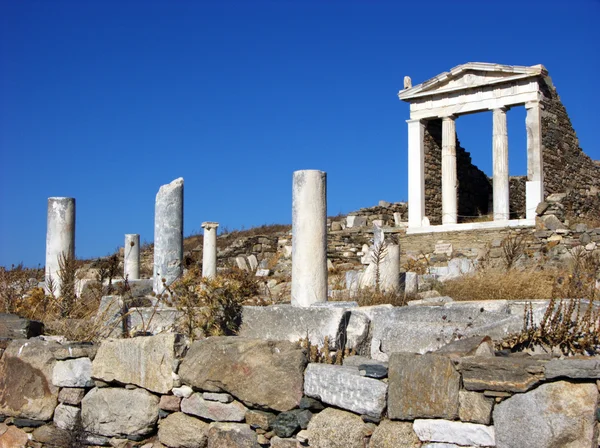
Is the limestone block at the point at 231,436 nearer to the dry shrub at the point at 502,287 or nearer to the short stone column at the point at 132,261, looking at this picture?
the dry shrub at the point at 502,287

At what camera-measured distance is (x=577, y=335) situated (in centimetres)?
550

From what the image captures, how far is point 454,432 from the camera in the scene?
4945 millimetres

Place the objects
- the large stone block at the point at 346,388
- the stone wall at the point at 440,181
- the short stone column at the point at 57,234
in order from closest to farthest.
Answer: the large stone block at the point at 346,388, the short stone column at the point at 57,234, the stone wall at the point at 440,181

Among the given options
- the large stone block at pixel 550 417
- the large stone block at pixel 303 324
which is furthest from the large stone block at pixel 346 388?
the large stone block at pixel 550 417

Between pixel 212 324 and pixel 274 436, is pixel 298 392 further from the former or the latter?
pixel 212 324

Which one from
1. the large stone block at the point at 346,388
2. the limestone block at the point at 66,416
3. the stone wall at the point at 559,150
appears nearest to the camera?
the large stone block at the point at 346,388

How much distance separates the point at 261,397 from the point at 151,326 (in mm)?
2216

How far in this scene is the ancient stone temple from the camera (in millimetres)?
21359

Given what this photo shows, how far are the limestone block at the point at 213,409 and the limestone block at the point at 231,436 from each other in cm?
6

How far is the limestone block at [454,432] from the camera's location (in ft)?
15.8

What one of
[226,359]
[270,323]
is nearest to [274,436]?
[226,359]

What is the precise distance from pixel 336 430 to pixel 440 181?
19.7m

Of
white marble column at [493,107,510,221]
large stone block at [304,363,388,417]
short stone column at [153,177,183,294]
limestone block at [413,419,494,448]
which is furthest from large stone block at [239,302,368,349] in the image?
white marble column at [493,107,510,221]

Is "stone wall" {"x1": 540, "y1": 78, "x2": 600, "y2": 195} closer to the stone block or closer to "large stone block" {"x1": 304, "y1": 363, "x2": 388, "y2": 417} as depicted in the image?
"large stone block" {"x1": 304, "y1": 363, "x2": 388, "y2": 417}
